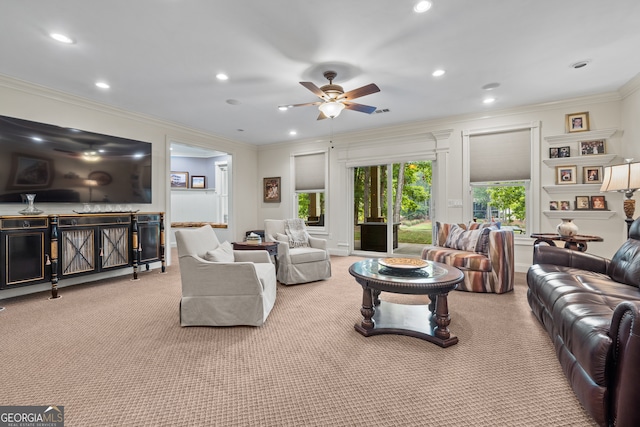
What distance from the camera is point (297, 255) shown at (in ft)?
12.8

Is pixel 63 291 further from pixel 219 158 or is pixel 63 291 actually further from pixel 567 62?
pixel 567 62

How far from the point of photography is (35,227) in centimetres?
328

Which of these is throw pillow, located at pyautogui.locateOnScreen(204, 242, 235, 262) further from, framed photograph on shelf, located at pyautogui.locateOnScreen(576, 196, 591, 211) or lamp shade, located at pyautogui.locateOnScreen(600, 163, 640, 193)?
framed photograph on shelf, located at pyautogui.locateOnScreen(576, 196, 591, 211)

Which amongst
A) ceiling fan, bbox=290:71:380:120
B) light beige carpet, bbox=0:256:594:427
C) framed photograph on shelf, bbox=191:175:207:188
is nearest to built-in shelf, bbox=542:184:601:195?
light beige carpet, bbox=0:256:594:427

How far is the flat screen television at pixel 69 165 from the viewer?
3.45 m

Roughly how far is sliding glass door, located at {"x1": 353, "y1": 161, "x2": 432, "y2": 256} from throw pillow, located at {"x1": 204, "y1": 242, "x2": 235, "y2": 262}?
364 cm

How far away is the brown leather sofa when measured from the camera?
48.3 inches

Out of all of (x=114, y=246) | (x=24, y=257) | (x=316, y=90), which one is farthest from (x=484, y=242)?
(x=24, y=257)

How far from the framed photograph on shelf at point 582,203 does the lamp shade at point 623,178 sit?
1.07 meters

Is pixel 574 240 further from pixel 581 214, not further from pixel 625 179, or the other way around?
pixel 581 214

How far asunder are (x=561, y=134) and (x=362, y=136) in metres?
3.13

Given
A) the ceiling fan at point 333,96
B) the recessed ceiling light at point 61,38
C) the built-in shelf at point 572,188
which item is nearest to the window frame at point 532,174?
the built-in shelf at point 572,188

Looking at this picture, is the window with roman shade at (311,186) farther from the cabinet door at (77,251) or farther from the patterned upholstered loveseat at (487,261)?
the cabinet door at (77,251)

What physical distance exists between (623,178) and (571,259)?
3.52 ft
